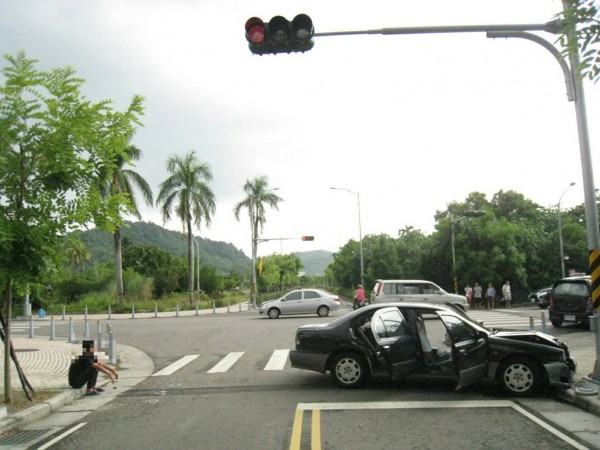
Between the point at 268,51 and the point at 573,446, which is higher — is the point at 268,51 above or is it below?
above

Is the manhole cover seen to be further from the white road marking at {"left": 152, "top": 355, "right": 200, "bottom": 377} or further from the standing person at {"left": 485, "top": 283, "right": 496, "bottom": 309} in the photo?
the standing person at {"left": 485, "top": 283, "right": 496, "bottom": 309}

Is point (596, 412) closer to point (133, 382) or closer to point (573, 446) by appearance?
point (573, 446)

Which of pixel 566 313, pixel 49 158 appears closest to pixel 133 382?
pixel 49 158

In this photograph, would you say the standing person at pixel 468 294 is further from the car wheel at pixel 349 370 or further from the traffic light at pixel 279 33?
the traffic light at pixel 279 33

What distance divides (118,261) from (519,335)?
33.9 m

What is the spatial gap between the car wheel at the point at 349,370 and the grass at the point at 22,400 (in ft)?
16.2

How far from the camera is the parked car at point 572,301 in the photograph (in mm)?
17734

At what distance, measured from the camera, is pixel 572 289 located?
1817 centimetres

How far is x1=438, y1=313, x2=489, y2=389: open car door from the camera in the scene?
27.7 feet

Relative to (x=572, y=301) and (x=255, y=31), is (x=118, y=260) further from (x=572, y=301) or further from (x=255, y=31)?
(x=255, y=31)

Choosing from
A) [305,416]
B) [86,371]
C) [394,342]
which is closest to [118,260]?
[86,371]

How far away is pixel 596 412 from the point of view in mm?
7613

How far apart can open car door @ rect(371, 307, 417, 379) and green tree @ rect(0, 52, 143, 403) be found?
5.32 metres

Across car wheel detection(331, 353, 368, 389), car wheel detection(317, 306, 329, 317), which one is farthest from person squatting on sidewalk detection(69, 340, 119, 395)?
car wheel detection(317, 306, 329, 317)
